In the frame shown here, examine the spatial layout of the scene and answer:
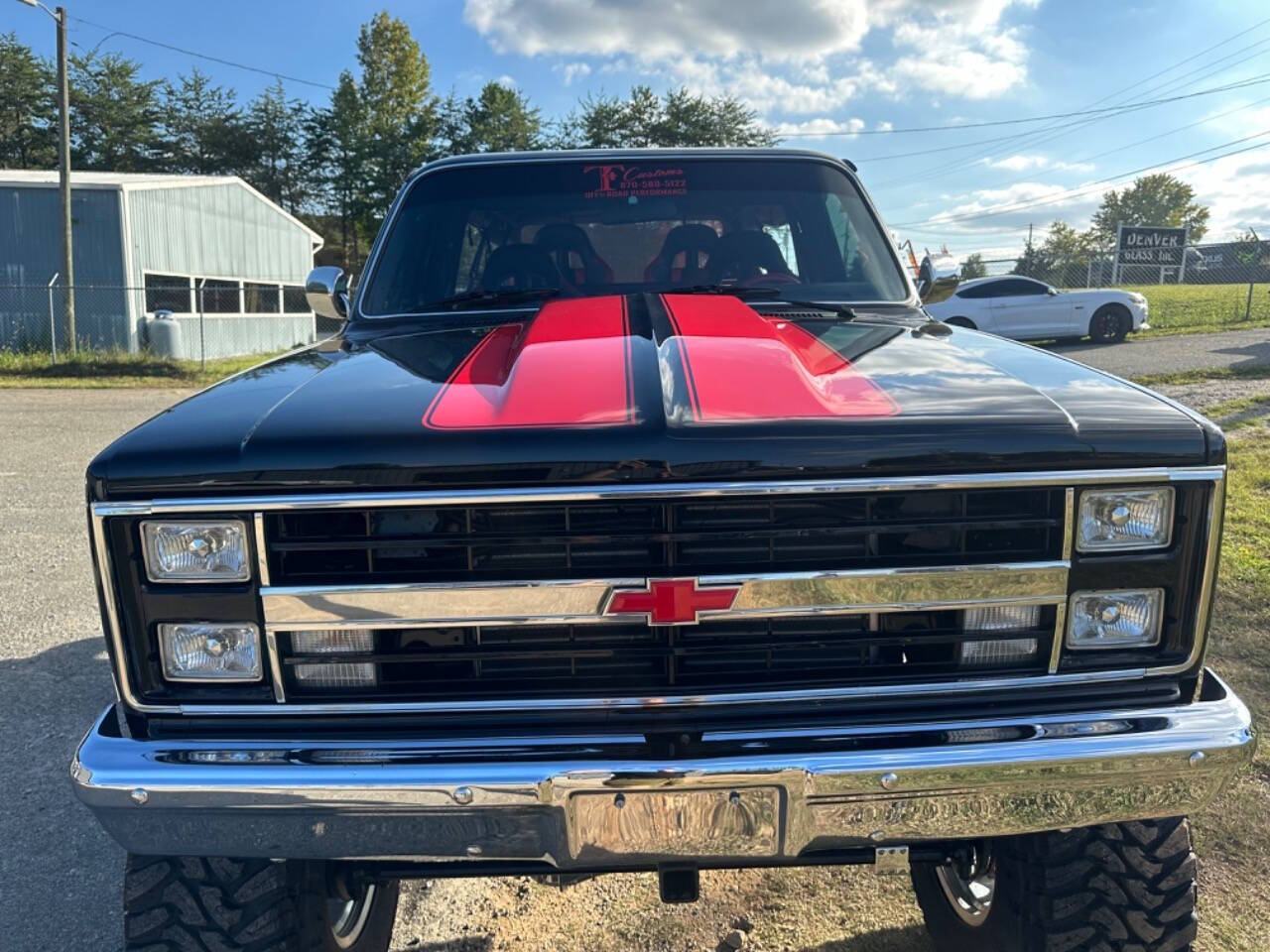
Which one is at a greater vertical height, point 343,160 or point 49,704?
point 343,160

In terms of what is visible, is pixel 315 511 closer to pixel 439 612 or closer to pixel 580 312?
pixel 439 612

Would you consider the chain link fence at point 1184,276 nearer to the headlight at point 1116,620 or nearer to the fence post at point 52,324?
the fence post at point 52,324

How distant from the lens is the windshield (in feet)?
10.6

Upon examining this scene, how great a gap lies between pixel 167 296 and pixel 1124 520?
22448 mm

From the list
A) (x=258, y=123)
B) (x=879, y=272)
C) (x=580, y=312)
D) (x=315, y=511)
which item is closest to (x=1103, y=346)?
(x=879, y=272)

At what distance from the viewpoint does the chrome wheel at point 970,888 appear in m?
2.28

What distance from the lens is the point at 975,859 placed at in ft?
7.23

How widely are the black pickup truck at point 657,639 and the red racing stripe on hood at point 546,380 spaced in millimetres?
14

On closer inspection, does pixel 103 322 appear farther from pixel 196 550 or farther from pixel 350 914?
pixel 196 550

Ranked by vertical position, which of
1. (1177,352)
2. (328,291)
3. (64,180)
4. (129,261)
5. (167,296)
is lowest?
(1177,352)

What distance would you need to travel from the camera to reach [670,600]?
175 centimetres

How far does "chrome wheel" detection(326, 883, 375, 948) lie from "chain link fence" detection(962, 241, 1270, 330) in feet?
75.0

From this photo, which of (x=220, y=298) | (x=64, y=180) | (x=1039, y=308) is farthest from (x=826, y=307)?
(x=220, y=298)

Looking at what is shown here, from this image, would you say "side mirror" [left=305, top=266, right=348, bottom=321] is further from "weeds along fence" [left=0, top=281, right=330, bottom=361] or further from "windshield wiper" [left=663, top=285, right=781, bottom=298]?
"weeds along fence" [left=0, top=281, right=330, bottom=361]
